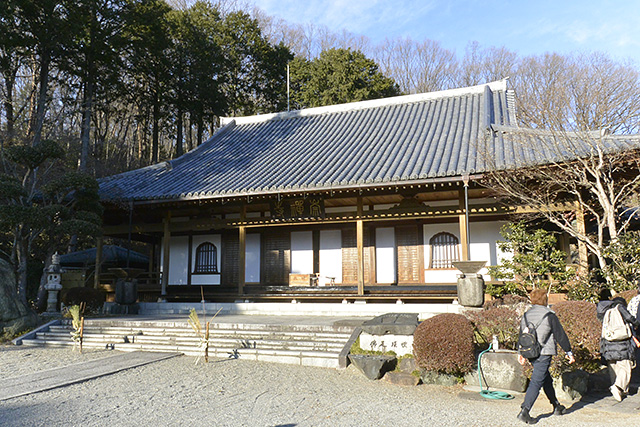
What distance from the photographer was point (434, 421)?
4848mm

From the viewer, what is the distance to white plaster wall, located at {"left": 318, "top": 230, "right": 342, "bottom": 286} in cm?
1430

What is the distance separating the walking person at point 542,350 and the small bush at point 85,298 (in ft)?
34.9

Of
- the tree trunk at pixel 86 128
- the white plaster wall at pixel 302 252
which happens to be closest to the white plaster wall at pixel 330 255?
the white plaster wall at pixel 302 252

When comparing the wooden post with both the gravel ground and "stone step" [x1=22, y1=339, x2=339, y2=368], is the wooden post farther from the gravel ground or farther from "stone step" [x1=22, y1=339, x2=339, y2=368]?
the gravel ground

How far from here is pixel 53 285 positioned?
40.2ft

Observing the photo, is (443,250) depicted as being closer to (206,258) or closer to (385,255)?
(385,255)

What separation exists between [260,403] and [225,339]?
3317mm

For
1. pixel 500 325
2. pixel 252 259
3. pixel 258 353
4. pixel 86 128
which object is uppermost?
pixel 86 128

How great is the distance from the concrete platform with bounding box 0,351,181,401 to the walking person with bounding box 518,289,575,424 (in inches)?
224

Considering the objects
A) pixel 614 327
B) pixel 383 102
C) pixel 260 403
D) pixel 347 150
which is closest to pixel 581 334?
pixel 614 327

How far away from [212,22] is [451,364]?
2794cm

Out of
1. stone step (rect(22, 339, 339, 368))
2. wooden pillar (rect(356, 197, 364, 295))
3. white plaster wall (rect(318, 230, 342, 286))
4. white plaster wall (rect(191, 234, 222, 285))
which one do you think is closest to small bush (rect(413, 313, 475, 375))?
stone step (rect(22, 339, 339, 368))

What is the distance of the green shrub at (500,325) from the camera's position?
21.8 ft

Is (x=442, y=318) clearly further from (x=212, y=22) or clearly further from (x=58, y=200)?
(x=212, y=22)
